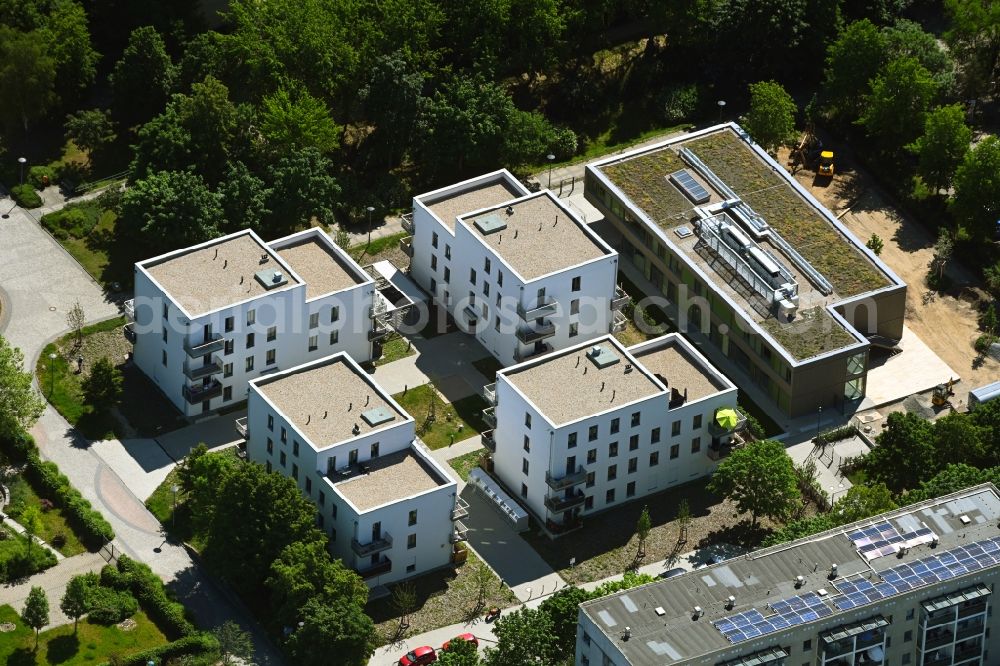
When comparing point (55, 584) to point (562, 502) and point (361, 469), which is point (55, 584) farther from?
point (562, 502)

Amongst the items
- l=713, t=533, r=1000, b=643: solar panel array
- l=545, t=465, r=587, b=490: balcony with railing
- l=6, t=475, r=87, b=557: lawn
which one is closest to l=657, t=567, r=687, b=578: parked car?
l=545, t=465, r=587, b=490: balcony with railing

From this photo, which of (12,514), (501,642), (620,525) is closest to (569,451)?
(620,525)

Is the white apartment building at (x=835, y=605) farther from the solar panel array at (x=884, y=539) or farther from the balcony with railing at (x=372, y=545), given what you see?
the balcony with railing at (x=372, y=545)

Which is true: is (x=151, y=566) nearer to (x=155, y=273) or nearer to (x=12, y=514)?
(x=12, y=514)

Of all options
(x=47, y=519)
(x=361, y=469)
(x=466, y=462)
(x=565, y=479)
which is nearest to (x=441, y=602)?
(x=361, y=469)

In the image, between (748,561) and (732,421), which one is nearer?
(748,561)
